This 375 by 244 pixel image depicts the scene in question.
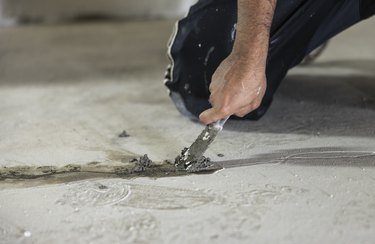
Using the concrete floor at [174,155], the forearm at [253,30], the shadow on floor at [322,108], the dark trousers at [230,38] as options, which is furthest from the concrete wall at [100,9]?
the forearm at [253,30]

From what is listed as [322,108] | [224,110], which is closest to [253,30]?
[224,110]

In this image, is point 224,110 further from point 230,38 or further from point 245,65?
point 230,38

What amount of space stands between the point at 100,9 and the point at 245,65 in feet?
9.36

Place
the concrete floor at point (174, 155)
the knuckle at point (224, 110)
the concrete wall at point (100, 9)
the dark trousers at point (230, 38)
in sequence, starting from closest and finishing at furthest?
the concrete floor at point (174, 155)
the knuckle at point (224, 110)
the dark trousers at point (230, 38)
the concrete wall at point (100, 9)

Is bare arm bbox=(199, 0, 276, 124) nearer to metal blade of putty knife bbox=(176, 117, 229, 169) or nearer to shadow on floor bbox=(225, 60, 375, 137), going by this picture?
metal blade of putty knife bbox=(176, 117, 229, 169)

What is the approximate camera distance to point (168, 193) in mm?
1228

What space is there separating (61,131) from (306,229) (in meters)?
0.87

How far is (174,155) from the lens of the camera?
56.7 inches

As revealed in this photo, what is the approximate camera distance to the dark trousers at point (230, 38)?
158 centimetres

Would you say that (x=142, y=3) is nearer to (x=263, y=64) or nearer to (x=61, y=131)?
(x=61, y=131)

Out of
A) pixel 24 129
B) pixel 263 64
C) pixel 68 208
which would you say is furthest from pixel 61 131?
pixel 263 64

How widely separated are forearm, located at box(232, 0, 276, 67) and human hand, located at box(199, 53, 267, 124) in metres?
0.01

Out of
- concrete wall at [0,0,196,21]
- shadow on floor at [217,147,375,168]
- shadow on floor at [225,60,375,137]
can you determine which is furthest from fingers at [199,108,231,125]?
concrete wall at [0,0,196,21]

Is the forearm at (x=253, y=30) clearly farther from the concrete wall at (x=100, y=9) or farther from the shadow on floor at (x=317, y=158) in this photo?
the concrete wall at (x=100, y=9)
